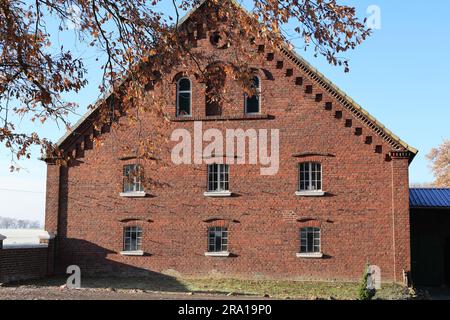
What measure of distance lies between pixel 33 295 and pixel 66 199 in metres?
8.32

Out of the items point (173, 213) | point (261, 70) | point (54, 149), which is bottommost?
point (173, 213)

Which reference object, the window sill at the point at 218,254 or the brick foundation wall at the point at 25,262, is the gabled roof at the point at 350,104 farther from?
the window sill at the point at 218,254

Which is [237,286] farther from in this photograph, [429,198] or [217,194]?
[429,198]

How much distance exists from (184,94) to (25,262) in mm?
9721

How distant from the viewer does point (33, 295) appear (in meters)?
18.4

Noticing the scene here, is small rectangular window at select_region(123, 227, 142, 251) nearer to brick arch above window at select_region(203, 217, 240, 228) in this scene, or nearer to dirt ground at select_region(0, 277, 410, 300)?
dirt ground at select_region(0, 277, 410, 300)

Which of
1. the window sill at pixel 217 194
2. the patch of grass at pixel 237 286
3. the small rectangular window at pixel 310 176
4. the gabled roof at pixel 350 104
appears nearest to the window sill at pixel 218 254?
the patch of grass at pixel 237 286

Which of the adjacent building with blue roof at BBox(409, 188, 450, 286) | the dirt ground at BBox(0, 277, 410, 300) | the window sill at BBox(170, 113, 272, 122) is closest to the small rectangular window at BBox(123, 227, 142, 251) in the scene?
the dirt ground at BBox(0, 277, 410, 300)

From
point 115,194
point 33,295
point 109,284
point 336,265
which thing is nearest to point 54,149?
point 33,295

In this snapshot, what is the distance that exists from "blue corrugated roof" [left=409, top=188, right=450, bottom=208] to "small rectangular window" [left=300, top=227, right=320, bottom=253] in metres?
4.56

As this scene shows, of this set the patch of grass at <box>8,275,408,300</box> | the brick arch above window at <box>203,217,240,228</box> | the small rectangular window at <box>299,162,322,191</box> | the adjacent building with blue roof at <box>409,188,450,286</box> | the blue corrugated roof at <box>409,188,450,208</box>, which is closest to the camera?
the patch of grass at <box>8,275,408,300</box>

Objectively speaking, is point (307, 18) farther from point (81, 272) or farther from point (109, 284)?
point (81, 272)

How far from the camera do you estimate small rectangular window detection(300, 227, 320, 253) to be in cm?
2389

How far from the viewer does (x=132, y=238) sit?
25.6 metres
